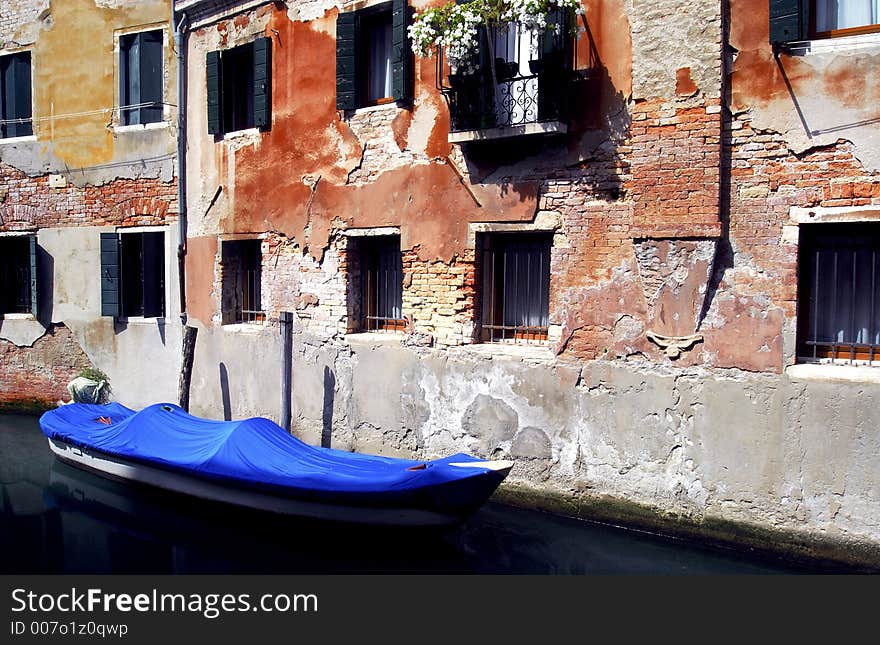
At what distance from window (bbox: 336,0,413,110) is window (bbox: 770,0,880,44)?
12.1ft

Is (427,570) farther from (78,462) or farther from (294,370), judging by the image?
(78,462)

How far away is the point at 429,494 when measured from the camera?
6.06 metres

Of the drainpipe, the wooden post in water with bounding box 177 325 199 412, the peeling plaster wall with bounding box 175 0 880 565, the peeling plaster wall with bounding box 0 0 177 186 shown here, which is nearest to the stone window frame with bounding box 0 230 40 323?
the peeling plaster wall with bounding box 0 0 177 186

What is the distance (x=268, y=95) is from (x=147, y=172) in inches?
95.1

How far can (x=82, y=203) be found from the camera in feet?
36.9

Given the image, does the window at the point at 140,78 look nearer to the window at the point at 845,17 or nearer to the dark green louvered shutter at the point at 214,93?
the dark green louvered shutter at the point at 214,93

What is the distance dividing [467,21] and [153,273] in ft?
19.4

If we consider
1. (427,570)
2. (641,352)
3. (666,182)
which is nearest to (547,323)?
(641,352)

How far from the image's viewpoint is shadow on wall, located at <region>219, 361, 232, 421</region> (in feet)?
31.9

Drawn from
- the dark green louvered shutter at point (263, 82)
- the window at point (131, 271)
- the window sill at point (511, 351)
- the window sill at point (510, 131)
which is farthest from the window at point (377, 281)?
the window at point (131, 271)

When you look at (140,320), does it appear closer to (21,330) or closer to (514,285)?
(21,330)

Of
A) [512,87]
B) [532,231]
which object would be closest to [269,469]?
[532,231]

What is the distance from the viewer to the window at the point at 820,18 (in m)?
5.75

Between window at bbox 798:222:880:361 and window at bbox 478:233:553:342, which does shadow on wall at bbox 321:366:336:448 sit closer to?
window at bbox 478:233:553:342
